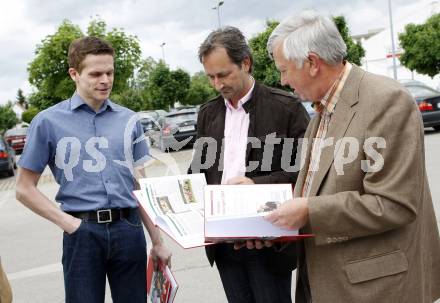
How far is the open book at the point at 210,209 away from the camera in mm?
1733

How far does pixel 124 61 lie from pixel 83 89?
1524 cm

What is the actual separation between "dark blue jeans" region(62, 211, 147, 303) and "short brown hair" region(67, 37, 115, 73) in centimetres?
78

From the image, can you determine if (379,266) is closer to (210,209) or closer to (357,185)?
(357,185)

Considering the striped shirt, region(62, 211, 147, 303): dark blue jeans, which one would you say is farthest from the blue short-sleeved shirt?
the striped shirt

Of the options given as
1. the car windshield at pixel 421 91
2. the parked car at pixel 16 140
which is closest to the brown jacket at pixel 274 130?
the car windshield at pixel 421 91

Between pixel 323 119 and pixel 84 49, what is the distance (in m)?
1.23

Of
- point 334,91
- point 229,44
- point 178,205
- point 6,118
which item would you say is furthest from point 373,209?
point 6,118

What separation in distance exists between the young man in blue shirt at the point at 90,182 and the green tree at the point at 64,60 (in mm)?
14453

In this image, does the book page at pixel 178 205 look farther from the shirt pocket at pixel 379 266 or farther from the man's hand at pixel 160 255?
the shirt pocket at pixel 379 266

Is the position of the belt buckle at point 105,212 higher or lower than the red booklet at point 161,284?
higher

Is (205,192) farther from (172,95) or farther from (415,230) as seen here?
(172,95)

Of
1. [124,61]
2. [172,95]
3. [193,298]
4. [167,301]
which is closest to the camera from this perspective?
[167,301]

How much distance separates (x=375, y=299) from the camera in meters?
1.70

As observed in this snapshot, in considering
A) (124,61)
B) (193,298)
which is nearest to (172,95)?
(124,61)
